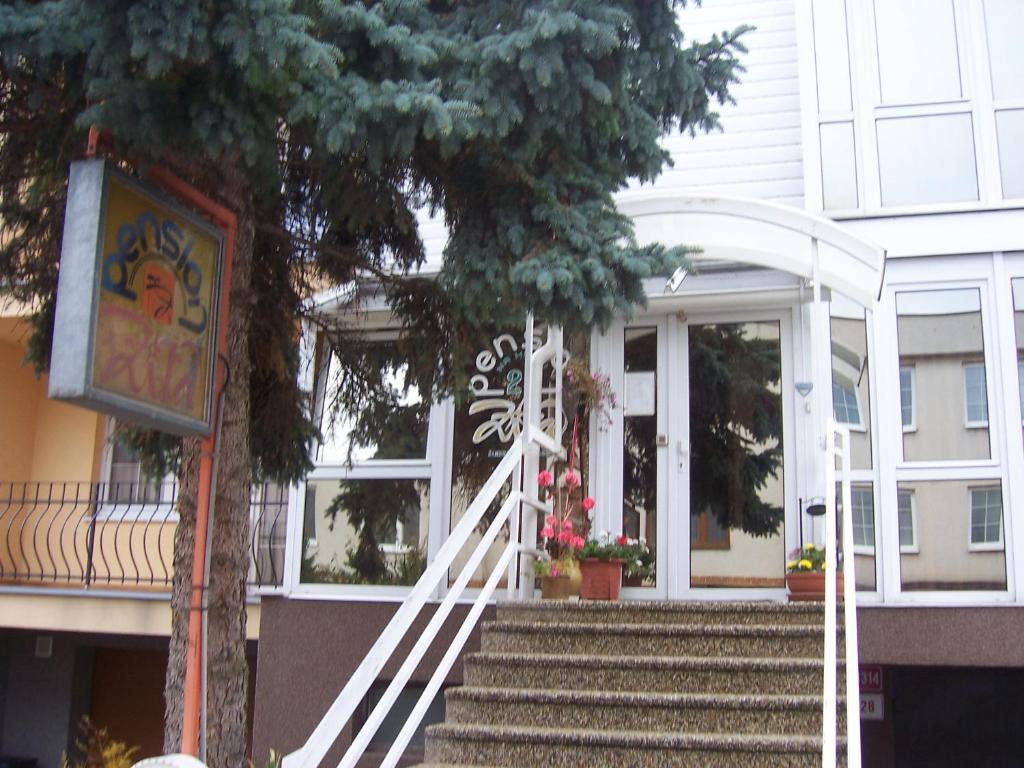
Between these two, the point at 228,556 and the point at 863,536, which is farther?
the point at 863,536

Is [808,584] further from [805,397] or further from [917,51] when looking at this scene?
[917,51]

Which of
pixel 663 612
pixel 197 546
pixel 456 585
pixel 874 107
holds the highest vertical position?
pixel 874 107

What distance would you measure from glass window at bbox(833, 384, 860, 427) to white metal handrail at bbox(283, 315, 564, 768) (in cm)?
163

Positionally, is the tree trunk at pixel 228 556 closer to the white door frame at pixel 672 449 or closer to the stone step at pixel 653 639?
the stone step at pixel 653 639

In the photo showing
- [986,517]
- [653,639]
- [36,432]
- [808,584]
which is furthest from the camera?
[36,432]

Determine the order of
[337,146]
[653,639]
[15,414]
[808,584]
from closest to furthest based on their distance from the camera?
[337,146]
[653,639]
[808,584]
[15,414]

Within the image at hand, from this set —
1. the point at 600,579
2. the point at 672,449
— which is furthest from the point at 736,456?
the point at 600,579

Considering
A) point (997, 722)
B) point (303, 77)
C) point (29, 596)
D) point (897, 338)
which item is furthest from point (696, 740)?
point (29, 596)

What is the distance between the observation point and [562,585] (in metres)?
6.38

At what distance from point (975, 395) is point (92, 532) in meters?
6.00

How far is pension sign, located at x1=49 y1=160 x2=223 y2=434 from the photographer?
3.51 metres

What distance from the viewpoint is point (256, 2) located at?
12.0 ft

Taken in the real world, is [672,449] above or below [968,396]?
below

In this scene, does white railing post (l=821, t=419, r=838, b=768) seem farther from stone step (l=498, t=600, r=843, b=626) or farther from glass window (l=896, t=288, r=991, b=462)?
glass window (l=896, t=288, r=991, b=462)
